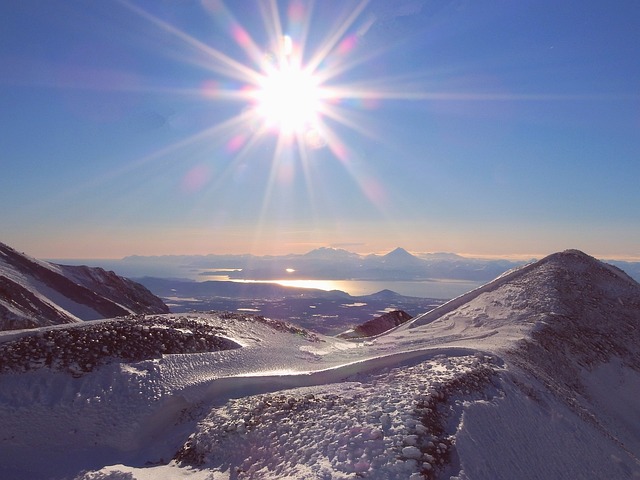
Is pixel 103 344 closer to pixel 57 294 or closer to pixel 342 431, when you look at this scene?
pixel 342 431

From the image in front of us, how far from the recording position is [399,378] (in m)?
11.4

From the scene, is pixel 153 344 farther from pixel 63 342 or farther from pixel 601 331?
pixel 601 331

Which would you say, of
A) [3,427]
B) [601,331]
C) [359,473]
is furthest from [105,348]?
[601,331]

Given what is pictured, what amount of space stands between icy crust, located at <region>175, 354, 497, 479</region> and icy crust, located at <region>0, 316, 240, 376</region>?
3.69 meters

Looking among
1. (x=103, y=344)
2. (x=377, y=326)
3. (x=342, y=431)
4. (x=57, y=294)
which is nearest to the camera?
(x=342, y=431)

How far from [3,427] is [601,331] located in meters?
22.7

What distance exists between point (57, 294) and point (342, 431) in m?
34.8

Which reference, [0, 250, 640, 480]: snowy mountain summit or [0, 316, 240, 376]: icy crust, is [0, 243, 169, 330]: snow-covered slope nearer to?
[0, 316, 240, 376]: icy crust

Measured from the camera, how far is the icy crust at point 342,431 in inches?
295

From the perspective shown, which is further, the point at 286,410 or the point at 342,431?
the point at 286,410

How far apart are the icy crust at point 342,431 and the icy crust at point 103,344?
369 centimetres

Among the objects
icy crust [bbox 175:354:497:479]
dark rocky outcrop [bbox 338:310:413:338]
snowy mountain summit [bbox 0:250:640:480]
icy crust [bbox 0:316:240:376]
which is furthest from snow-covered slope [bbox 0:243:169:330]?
icy crust [bbox 175:354:497:479]

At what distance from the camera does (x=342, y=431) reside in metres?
8.36

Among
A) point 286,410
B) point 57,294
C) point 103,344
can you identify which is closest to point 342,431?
point 286,410
